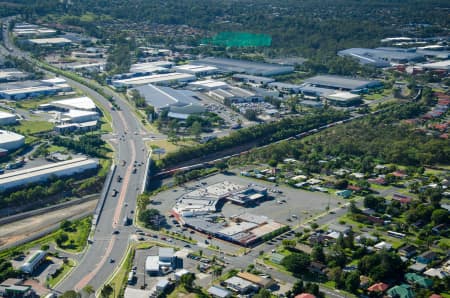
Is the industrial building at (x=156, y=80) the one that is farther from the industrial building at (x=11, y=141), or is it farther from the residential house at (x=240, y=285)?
the residential house at (x=240, y=285)

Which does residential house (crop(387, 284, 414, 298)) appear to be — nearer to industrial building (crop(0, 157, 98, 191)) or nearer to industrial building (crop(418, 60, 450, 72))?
industrial building (crop(0, 157, 98, 191))

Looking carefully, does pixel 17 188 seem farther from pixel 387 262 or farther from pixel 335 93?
pixel 335 93

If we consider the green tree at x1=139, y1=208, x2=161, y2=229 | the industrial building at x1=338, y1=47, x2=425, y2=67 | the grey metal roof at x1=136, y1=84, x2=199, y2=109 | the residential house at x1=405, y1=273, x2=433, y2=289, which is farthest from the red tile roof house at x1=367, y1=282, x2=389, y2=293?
the industrial building at x1=338, y1=47, x2=425, y2=67

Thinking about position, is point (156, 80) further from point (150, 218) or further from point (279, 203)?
point (150, 218)

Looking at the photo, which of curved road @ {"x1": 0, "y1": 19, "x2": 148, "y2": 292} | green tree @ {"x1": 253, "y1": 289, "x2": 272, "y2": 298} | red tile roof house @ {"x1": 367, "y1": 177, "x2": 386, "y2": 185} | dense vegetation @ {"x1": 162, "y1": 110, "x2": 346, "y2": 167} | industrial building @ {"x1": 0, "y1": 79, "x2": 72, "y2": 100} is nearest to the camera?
green tree @ {"x1": 253, "y1": 289, "x2": 272, "y2": 298}

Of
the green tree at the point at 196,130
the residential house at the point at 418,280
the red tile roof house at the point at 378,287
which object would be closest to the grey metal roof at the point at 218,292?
the red tile roof house at the point at 378,287

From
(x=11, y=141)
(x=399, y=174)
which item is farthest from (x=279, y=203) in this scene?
(x=11, y=141)

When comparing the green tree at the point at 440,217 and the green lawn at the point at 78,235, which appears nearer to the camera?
the green lawn at the point at 78,235
